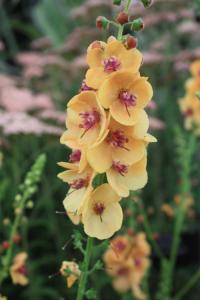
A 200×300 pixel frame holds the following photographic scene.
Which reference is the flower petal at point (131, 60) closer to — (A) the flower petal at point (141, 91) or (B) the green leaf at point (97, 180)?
(A) the flower petal at point (141, 91)

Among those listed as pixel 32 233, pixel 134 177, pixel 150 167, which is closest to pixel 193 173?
pixel 150 167

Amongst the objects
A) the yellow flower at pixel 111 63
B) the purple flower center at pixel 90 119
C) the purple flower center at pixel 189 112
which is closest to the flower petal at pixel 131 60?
the yellow flower at pixel 111 63

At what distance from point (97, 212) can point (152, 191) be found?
9.24 ft

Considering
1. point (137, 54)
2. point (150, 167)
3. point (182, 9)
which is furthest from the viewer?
point (182, 9)

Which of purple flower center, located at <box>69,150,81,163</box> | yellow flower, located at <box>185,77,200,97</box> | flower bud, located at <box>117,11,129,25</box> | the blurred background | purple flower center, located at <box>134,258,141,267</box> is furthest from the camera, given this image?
the blurred background

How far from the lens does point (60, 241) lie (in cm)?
317

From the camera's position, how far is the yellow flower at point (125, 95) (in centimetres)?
105

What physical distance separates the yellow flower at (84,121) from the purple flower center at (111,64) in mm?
50

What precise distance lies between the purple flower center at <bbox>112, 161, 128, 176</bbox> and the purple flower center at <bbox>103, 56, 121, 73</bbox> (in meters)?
0.16

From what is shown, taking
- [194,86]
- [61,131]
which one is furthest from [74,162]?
[61,131]

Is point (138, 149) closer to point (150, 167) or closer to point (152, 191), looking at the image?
point (152, 191)

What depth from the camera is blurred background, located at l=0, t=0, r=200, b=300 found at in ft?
9.88

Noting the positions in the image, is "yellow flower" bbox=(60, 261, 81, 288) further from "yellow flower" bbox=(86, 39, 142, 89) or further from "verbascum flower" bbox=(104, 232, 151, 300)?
"verbascum flower" bbox=(104, 232, 151, 300)

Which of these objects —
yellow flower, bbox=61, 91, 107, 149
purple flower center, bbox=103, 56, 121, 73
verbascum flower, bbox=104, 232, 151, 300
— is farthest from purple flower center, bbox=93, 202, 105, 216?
verbascum flower, bbox=104, 232, 151, 300
